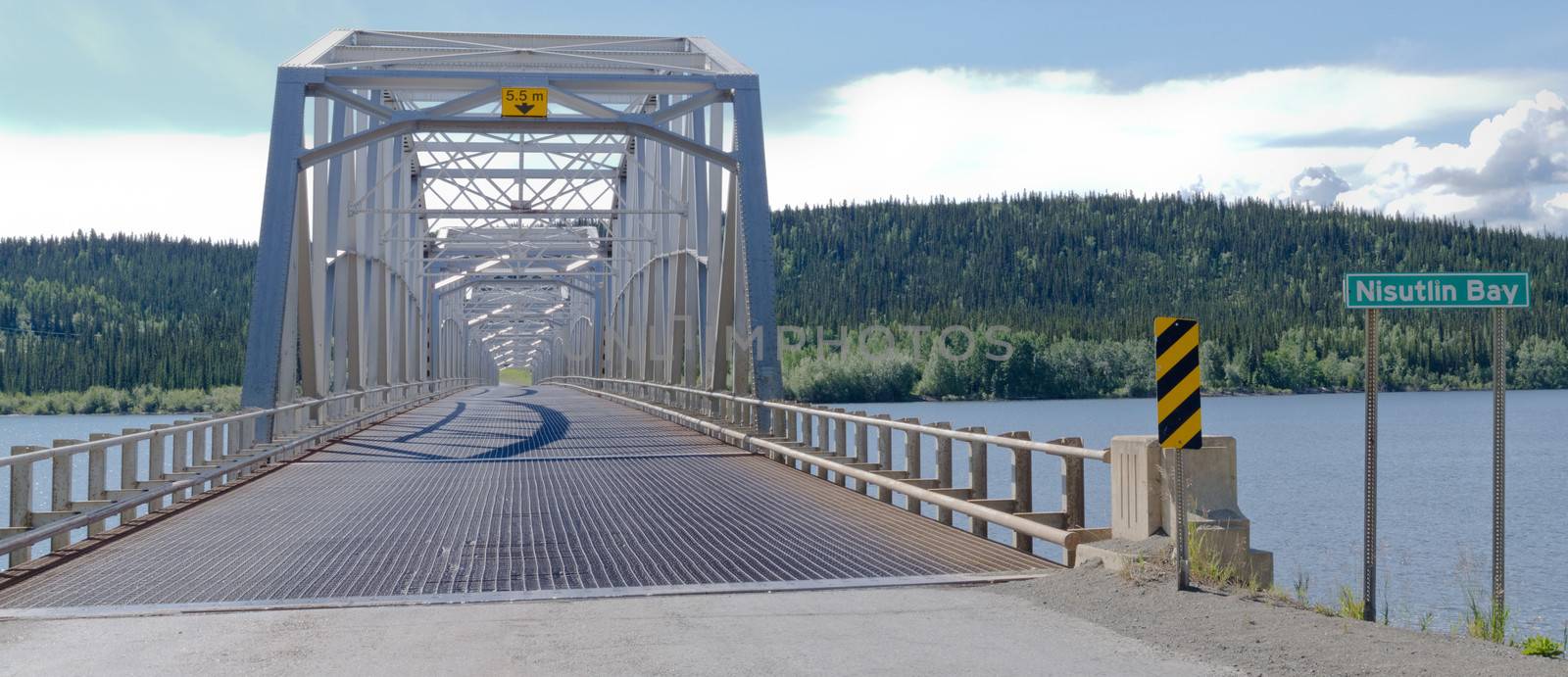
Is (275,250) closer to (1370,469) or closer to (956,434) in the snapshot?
(956,434)

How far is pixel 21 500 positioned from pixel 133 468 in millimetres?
2154

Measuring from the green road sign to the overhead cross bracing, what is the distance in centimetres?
1355

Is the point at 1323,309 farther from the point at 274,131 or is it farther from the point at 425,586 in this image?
the point at 425,586

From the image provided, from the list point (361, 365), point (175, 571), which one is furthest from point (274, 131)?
point (175, 571)

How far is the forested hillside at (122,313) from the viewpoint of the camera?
364ft

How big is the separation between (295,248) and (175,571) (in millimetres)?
11506

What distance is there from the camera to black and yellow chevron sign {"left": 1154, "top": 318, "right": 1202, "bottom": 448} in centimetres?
753

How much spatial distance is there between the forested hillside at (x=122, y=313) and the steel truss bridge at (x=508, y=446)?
74.3 metres

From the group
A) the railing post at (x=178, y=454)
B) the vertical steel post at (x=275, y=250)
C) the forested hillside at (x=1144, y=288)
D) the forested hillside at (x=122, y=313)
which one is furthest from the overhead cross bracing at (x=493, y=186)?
the forested hillside at (x=122, y=313)

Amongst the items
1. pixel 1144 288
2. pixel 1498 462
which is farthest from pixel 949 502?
pixel 1144 288

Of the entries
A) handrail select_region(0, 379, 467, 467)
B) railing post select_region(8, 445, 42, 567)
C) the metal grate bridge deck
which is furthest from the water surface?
railing post select_region(8, 445, 42, 567)

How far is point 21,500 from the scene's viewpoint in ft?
34.0

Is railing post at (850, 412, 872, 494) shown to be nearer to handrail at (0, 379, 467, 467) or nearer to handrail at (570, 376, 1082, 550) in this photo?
handrail at (570, 376, 1082, 550)

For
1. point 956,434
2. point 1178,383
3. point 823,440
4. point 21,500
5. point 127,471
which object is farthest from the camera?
point 823,440
